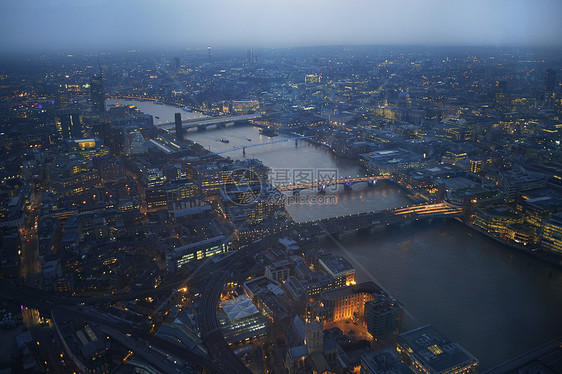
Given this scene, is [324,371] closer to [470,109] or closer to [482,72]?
[470,109]

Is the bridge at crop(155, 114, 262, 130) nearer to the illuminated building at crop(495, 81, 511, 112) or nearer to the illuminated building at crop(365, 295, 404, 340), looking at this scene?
the illuminated building at crop(495, 81, 511, 112)

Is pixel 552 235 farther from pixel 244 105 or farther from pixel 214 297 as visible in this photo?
pixel 244 105

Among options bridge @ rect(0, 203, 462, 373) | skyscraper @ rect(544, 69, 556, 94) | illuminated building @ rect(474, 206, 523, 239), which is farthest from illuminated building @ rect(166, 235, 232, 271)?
skyscraper @ rect(544, 69, 556, 94)

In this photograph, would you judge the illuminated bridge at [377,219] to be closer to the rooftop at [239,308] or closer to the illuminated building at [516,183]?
the illuminated building at [516,183]

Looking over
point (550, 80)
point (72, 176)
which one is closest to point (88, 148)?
point (72, 176)

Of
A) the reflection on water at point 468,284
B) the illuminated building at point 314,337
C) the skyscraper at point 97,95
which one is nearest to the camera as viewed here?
the illuminated building at point 314,337

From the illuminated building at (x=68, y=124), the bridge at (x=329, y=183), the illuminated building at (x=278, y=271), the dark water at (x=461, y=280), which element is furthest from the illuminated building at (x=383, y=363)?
the illuminated building at (x=68, y=124)
